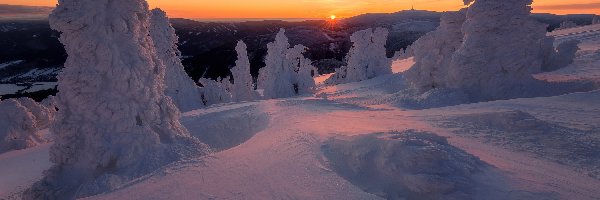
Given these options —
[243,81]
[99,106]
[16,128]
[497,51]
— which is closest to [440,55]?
[497,51]

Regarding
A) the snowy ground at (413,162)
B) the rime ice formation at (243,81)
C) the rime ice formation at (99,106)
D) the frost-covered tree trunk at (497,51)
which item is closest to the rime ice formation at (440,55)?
the frost-covered tree trunk at (497,51)

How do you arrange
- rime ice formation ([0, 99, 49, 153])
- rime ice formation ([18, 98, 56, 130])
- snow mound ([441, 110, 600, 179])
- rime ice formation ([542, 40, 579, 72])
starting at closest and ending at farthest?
snow mound ([441, 110, 600, 179]) < rime ice formation ([542, 40, 579, 72]) < rime ice formation ([0, 99, 49, 153]) < rime ice formation ([18, 98, 56, 130])

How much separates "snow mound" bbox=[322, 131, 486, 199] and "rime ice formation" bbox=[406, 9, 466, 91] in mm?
13413

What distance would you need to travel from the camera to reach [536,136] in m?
8.74

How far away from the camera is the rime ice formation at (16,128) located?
67.8ft

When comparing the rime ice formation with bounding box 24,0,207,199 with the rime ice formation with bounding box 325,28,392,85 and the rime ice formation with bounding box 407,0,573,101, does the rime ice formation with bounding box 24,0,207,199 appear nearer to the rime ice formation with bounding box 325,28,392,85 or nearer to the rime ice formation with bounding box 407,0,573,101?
the rime ice formation with bounding box 407,0,573,101

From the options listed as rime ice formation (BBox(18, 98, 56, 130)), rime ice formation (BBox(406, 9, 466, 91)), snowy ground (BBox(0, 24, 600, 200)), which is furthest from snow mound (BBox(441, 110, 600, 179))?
rime ice formation (BBox(18, 98, 56, 130))

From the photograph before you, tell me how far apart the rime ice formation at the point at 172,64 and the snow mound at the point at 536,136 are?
66.5 ft

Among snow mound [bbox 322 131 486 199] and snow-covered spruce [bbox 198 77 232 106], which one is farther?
snow-covered spruce [bbox 198 77 232 106]

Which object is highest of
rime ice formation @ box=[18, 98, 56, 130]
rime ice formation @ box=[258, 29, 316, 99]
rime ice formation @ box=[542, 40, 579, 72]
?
rime ice formation @ box=[542, 40, 579, 72]

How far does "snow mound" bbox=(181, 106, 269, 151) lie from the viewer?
14.0 metres

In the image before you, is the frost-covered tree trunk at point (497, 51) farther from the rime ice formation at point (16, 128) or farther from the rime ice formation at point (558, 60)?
the rime ice formation at point (16, 128)

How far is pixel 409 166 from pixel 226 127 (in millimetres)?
9654

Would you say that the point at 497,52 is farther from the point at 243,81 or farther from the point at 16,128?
the point at 243,81
